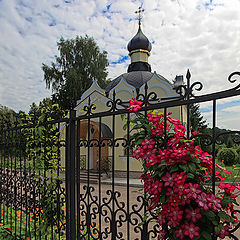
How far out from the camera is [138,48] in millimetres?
15906

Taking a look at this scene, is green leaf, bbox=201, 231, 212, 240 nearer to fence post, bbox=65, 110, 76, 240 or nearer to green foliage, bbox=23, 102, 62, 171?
fence post, bbox=65, 110, 76, 240

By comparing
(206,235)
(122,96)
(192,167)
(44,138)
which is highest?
(122,96)

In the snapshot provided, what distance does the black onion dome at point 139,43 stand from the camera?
1573cm

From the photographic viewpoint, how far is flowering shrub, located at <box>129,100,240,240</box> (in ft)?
4.19

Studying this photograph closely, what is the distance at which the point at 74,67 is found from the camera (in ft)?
66.3

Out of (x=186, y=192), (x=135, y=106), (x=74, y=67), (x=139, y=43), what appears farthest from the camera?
(x=74, y=67)

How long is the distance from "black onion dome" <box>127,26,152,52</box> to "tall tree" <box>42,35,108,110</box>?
5303 millimetres

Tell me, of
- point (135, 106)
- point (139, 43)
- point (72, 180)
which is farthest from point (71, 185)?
point (139, 43)

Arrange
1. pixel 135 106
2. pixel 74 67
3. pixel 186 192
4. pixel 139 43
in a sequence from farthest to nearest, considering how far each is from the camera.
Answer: pixel 74 67
pixel 139 43
pixel 135 106
pixel 186 192

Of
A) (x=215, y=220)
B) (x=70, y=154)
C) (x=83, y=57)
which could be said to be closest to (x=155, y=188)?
(x=215, y=220)

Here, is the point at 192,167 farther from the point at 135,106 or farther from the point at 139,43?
the point at 139,43

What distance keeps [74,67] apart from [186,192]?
2036 centimetres

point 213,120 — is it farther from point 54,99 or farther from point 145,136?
point 54,99

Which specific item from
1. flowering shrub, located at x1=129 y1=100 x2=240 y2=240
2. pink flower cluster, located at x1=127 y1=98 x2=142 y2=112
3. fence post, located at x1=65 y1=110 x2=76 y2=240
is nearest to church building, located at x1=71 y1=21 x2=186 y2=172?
fence post, located at x1=65 y1=110 x2=76 y2=240
